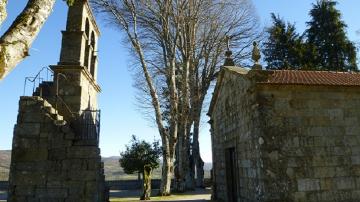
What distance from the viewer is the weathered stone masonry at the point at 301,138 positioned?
30.7 feet

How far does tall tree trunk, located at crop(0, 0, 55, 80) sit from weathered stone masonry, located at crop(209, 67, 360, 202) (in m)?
7.03

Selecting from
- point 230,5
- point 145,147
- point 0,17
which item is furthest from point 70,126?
point 145,147

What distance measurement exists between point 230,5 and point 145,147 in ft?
41.7

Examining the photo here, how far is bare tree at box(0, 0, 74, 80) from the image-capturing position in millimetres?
3168

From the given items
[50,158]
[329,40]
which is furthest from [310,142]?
[329,40]

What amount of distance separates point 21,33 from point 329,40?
1056 inches

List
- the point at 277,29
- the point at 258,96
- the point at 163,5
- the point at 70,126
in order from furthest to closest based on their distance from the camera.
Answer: the point at 277,29, the point at 163,5, the point at 70,126, the point at 258,96

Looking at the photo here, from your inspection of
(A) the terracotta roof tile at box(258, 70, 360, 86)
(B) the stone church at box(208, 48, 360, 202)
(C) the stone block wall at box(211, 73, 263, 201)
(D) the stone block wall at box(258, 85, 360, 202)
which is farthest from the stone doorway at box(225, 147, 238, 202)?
(A) the terracotta roof tile at box(258, 70, 360, 86)

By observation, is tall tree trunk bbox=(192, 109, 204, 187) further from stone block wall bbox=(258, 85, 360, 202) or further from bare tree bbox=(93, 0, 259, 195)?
stone block wall bbox=(258, 85, 360, 202)

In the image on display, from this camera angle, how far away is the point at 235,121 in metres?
12.2

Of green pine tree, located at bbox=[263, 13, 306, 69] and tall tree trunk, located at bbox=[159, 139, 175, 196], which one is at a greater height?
green pine tree, located at bbox=[263, 13, 306, 69]

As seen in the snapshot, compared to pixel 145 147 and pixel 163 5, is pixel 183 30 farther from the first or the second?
pixel 145 147

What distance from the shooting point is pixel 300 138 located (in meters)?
9.67

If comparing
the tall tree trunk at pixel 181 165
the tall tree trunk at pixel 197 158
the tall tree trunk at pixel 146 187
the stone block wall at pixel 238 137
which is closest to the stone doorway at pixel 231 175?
the stone block wall at pixel 238 137
